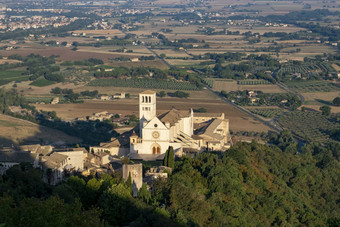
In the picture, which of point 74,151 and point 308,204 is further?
point 308,204

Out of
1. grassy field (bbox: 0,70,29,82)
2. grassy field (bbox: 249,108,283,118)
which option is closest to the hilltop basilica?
grassy field (bbox: 249,108,283,118)

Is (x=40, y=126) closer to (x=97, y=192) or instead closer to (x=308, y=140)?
(x=308, y=140)

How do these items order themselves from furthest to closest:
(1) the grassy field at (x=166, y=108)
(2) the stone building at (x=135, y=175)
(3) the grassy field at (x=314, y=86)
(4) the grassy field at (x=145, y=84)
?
(3) the grassy field at (x=314, y=86), (4) the grassy field at (x=145, y=84), (1) the grassy field at (x=166, y=108), (2) the stone building at (x=135, y=175)

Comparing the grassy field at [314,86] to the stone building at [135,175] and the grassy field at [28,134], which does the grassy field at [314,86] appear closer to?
the grassy field at [28,134]

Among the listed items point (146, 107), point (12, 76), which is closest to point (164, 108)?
point (146, 107)

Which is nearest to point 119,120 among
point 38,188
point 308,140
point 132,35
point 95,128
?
point 95,128

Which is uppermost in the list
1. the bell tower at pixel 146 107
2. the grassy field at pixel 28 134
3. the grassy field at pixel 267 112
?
the bell tower at pixel 146 107

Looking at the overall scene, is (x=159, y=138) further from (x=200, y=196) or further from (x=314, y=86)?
(x=314, y=86)

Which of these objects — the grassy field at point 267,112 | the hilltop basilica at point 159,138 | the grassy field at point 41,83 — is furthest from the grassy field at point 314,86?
the hilltop basilica at point 159,138
